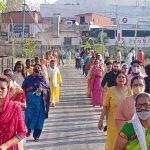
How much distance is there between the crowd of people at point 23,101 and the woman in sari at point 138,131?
1028mm

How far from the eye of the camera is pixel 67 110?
17484 millimetres

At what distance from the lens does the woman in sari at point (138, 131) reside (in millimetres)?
5066

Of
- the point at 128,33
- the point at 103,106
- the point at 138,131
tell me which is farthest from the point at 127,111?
the point at 128,33

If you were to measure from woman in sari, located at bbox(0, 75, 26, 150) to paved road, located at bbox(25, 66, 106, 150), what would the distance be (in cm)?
541

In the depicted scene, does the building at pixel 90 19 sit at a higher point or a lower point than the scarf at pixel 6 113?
higher

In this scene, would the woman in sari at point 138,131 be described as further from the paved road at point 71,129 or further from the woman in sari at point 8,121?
the paved road at point 71,129

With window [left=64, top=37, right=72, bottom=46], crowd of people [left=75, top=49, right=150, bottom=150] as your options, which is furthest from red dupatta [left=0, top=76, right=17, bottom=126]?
A: window [left=64, top=37, right=72, bottom=46]

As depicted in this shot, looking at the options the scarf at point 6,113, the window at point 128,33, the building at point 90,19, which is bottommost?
the scarf at point 6,113

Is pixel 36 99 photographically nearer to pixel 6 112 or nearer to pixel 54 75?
pixel 54 75

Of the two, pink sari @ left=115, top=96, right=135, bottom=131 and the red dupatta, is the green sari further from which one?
→ pink sari @ left=115, top=96, right=135, bottom=131

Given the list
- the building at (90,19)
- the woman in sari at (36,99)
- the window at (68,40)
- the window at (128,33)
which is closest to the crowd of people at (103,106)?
the woman in sari at (36,99)

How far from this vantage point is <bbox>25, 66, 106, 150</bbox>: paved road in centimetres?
1157

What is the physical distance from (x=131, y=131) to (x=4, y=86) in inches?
52.4

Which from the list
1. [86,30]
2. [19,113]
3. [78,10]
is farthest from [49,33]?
[19,113]
